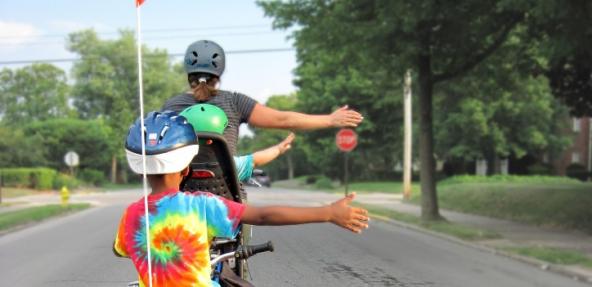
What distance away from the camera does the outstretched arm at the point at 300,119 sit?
4039 mm

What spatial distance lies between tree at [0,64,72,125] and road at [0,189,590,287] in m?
84.6

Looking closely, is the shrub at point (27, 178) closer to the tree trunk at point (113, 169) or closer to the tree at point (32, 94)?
the tree trunk at point (113, 169)

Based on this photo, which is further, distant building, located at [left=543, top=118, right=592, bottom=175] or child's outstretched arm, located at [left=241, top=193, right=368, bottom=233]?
distant building, located at [left=543, top=118, right=592, bottom=175]

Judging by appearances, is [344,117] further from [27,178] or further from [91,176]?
[91,176]

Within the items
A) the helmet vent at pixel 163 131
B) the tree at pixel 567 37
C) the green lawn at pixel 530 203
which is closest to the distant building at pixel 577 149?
the green lawn at pixel 530 203

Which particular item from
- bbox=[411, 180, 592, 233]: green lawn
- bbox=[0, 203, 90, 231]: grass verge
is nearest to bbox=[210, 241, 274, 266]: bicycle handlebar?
bbox=[411, 180, 592, 233]: green lawn

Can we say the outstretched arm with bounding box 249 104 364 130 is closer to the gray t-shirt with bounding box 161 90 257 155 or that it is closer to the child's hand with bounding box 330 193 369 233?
the gray t-shirt with bounding box 161 90 257 155

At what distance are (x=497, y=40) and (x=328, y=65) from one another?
16.7 feet

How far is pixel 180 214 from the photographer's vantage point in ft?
10.1

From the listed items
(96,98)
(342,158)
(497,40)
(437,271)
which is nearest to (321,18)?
(497,40)

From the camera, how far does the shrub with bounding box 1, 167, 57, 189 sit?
47.2 m

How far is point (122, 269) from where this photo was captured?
32.6ft

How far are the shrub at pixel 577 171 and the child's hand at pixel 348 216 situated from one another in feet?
178

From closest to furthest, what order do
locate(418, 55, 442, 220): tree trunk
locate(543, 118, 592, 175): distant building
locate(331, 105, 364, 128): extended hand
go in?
locate(331, 105, 364, 128): extended hand, locate(418, 55, 442, 220): tree trunk, locate(543, 118, 592, 175): distant building
